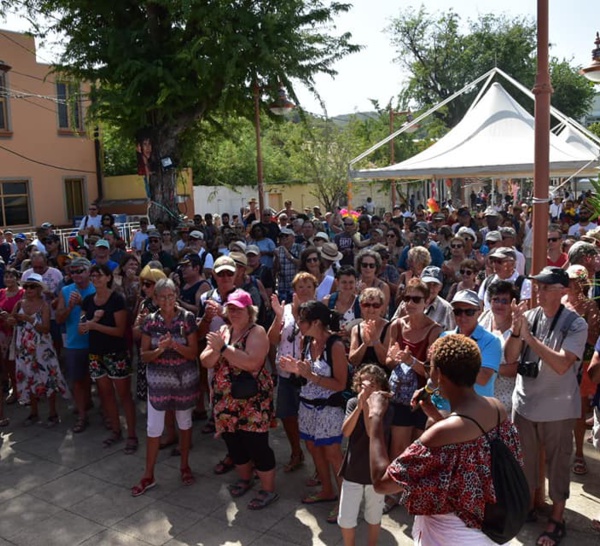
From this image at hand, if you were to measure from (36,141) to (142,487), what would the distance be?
67.6 feet

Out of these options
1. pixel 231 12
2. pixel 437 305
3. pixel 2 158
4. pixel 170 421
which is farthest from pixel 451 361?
pixel 2 158

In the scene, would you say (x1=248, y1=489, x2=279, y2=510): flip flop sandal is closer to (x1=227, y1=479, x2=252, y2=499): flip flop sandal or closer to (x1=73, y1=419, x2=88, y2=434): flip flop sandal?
(x1=227, y1=479, x2=252, y2=499): flip flop sandal

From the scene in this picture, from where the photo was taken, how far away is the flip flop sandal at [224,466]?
5441 mm

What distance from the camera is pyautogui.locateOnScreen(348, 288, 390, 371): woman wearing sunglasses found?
178 inches

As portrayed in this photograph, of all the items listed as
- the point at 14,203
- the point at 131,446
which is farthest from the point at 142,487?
the point at 14,203

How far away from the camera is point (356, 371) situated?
4.56 metres

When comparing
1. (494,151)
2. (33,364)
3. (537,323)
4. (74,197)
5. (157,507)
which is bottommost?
(157,507)

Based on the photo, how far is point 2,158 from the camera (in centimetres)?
2173

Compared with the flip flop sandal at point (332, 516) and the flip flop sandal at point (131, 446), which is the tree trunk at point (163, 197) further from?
the flip flop sandal at point (332, 516)

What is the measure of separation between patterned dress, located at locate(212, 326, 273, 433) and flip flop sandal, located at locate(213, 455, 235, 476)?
78 centimetres

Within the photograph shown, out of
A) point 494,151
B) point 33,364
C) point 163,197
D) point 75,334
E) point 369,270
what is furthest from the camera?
point 163,197

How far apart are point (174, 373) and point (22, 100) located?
66.7 ft

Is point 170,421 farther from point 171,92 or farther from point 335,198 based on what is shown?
point 335,198

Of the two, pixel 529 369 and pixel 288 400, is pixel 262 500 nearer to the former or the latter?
pixel 288 400
